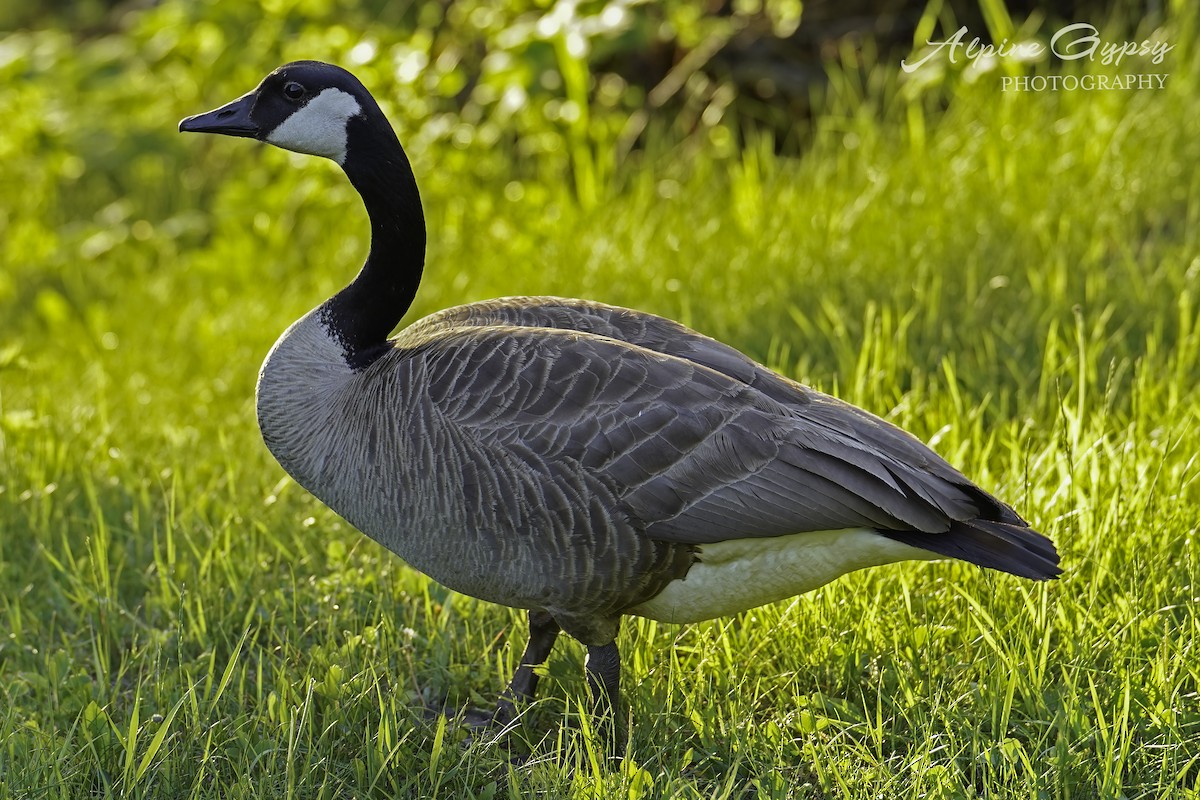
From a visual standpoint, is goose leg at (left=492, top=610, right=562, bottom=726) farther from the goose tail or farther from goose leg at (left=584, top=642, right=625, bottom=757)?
the goose tail

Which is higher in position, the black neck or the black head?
the black head

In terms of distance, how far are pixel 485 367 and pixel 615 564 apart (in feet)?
2.00

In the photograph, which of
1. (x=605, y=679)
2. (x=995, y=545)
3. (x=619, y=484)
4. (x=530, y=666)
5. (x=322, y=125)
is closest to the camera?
(x=995, y=545)

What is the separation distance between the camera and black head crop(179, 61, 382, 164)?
143 inches

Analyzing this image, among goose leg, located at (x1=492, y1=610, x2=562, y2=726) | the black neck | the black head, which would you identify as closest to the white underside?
goose leg, located at (x1=492, y1=610, x2=562, y2=726)

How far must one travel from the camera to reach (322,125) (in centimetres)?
367

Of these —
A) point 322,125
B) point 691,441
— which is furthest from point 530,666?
point 322,125

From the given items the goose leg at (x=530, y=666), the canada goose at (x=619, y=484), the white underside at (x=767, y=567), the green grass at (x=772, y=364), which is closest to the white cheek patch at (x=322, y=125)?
the canada goose at (x=619, y=484)

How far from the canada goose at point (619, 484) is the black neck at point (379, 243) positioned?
28cm

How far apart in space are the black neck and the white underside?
1.17 m

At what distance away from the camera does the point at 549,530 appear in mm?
3166

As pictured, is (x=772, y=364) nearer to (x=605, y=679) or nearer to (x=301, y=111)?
(x=605, y=679)

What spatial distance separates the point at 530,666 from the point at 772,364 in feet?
5.84

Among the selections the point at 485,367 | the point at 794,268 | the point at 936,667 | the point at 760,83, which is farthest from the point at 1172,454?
the point at 760,83
